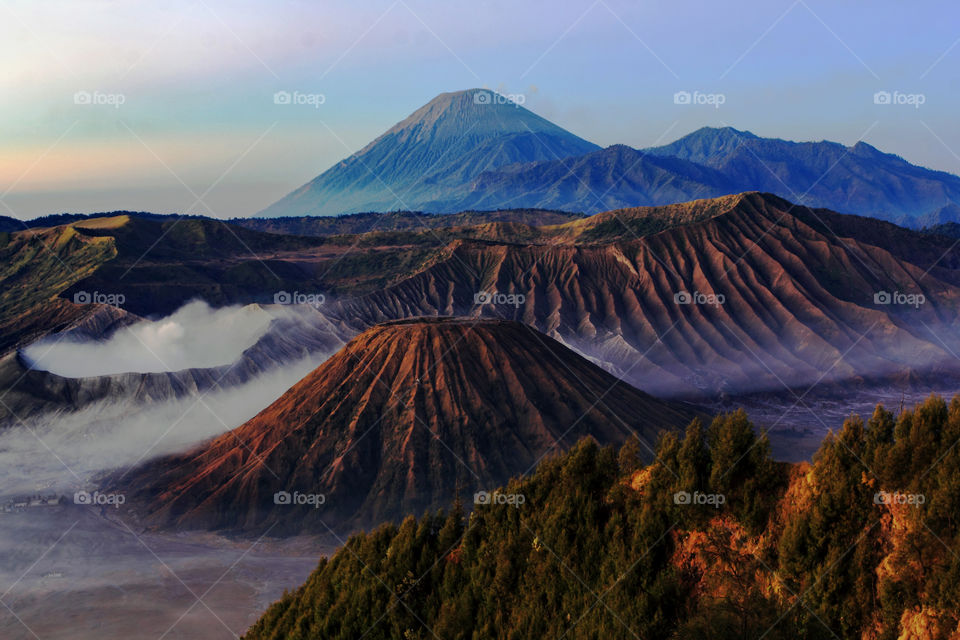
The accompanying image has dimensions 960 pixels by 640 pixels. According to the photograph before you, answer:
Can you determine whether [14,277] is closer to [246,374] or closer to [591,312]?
[246,374]

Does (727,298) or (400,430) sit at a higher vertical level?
(727,298)

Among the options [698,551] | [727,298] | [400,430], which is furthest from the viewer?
[727,298]

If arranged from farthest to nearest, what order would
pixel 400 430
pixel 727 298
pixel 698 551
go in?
pixel 727 298 → pixel 400 430 → pixel 698 551

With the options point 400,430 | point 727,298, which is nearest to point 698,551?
point 400,430

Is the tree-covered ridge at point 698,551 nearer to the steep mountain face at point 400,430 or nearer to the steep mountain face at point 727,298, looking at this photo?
the steep mountain face at point 400,430

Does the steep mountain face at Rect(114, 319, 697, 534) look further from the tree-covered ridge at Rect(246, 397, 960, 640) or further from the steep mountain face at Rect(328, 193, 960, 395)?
the steep mountain face at Rect(328, 193, 960, 395)

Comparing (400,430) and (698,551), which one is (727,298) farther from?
(698,551)

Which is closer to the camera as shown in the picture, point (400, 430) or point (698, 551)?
point (698, 551)

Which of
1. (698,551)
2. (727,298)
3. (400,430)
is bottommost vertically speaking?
(698,551)
